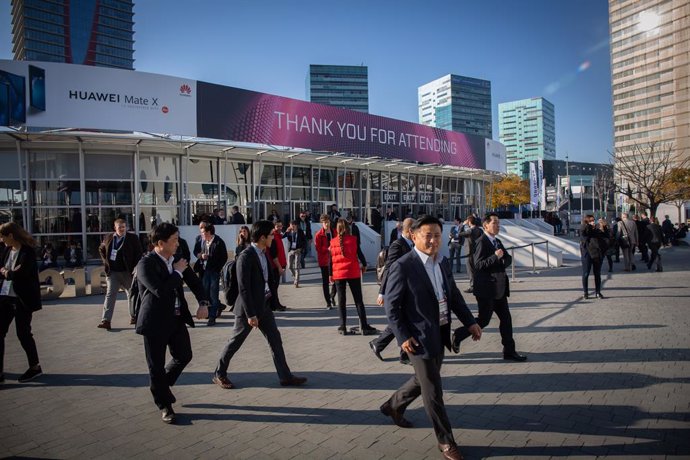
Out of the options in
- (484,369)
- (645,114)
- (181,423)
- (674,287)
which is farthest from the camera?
(645,114)

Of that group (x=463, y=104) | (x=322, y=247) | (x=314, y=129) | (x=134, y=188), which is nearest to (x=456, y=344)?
(x=322, y=247)

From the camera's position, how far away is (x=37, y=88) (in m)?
13.8

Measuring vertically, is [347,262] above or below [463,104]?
below

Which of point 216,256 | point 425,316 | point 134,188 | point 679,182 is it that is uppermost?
point 679,182

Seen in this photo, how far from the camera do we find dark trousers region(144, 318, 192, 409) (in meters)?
4.13

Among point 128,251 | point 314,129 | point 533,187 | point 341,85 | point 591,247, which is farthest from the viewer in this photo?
point 341,85

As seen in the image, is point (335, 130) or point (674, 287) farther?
point (335, 130)

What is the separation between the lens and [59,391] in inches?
199

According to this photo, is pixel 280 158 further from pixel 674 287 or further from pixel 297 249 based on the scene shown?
pixel 674 287

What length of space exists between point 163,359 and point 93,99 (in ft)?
43.5

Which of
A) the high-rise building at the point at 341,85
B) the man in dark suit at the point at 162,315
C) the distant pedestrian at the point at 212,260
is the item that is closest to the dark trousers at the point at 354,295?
the distant pedestrian at the point at 212,260

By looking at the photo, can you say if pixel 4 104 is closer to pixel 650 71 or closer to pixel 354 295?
pixel 354 295

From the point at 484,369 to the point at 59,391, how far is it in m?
4.96

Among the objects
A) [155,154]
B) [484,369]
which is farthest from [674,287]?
[155,154]
